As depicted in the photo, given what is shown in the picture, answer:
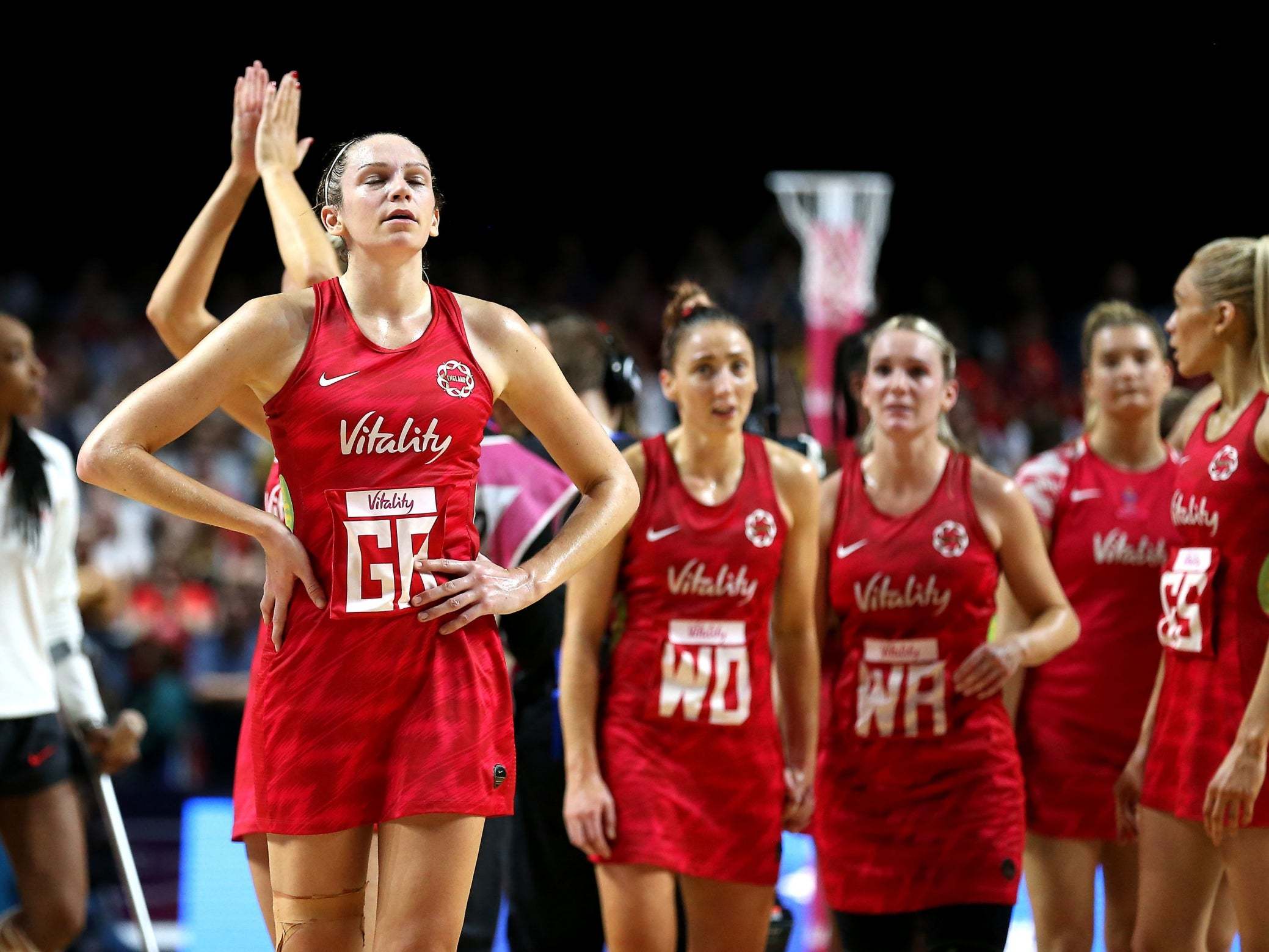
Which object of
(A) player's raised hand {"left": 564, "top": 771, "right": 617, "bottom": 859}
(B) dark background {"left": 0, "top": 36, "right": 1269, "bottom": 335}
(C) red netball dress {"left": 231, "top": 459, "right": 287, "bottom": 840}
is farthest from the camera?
(B) dark background {"left": 0, "top": 36, "right": 1269, "bottom": 335}

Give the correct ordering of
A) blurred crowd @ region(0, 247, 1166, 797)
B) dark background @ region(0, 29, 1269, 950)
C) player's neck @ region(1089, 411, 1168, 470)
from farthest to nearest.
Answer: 1. dark background @ region(0, 29, 1269, 950)
2. blurred crowd @ region(0, 247, 1166, 797)
3. player's neck @ region(1089, 411, 1168, 470)

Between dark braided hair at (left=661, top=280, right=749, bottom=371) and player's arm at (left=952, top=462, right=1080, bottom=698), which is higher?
dark braided hair at (left=661, top=280, right=749, bottom=371)

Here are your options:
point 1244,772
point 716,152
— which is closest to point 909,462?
point 1244,772

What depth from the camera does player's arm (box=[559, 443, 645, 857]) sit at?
11.8 feet

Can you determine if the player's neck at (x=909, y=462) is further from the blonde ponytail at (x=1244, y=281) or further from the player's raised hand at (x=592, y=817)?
the player's raised hand at (x=592, y=817)

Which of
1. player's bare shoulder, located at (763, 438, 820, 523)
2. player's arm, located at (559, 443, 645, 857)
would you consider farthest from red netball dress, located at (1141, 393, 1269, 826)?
player's arm, located at (559, 443, 645, 857)

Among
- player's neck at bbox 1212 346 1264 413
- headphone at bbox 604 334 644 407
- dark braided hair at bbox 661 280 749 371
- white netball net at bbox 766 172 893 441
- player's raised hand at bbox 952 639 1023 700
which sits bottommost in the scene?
player's raised hand at bbox 952 639 1023 700

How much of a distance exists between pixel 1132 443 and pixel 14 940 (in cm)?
359

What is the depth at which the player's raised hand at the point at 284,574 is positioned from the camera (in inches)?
100

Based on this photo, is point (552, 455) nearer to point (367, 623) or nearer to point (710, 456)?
point (367, 623)

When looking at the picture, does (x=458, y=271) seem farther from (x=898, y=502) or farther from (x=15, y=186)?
(x=898, y=502)

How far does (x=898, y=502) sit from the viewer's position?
3836 mm

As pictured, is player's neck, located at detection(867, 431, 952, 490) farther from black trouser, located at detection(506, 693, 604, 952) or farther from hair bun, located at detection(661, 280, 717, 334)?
black trouser, located at detection(506, 693, 604, 952)

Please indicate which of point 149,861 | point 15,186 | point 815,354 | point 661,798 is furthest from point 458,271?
point 661,798
